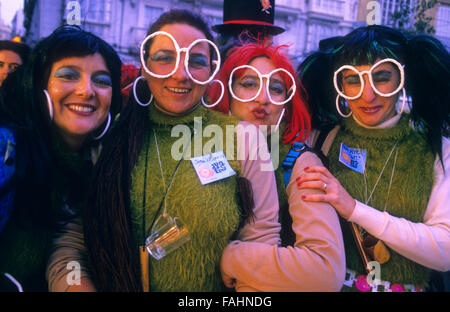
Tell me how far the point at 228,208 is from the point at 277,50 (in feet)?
3.47

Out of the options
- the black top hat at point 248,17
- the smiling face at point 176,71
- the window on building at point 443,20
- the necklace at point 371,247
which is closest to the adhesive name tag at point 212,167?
the smiling face at point 176,71

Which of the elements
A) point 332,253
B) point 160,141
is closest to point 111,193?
point 160,141

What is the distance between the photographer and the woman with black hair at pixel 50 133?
1398mm

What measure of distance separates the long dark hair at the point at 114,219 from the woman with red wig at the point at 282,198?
0.41m

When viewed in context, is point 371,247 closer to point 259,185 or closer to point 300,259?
point 300,259

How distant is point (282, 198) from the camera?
1674mm

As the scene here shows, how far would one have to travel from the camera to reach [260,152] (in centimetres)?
156

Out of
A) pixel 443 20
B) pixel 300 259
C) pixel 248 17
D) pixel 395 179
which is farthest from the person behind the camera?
pixel 443 20

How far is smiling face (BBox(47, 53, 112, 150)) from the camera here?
1491 millimetres

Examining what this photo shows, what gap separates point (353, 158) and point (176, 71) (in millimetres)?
1057

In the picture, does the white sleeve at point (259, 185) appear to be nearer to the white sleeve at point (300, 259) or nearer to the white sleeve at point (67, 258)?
the white sleeve at point (300, 259)

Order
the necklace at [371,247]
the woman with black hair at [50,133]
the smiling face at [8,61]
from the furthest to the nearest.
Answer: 1. the smiling face at [8,61]
2. the necklace at [371,247]
3. the woman with black hair at [50,133]

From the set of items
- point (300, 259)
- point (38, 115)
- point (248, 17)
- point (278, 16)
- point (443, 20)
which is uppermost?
point (278, 16)

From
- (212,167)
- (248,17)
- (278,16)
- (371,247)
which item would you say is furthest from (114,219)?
(278,16)
